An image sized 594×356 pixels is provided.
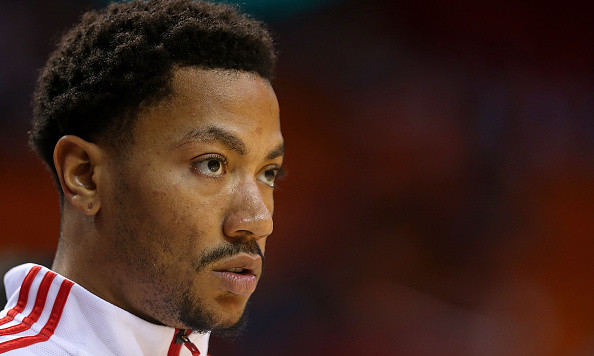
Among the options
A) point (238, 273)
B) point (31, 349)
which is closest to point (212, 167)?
point (238, 273)

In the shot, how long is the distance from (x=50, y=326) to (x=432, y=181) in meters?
1.77

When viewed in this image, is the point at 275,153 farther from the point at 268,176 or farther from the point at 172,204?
the point at 172,204

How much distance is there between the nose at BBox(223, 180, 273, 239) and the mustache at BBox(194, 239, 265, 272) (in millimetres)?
14

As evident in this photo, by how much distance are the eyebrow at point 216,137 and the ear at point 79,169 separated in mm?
181

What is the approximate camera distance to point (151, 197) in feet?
4.34

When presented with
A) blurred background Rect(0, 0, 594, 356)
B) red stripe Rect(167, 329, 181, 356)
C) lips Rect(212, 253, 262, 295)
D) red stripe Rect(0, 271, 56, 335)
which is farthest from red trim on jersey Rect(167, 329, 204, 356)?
blurred background Rect(0, 0, 594, 356)

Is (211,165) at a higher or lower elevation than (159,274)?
higher

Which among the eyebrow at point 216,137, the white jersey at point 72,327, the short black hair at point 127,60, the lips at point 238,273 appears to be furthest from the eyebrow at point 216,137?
the white jersey at point 72,327

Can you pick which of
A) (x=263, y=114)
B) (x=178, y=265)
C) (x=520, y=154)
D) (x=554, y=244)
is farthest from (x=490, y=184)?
(x=178, y=265)

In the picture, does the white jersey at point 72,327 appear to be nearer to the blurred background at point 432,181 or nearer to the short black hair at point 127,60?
the short black hair at point 127,60

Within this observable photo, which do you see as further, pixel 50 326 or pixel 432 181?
pixel 432 181

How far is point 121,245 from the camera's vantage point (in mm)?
1341

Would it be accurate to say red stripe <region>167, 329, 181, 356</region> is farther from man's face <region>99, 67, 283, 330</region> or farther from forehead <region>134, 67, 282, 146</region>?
forehead <region>134, 67, 282, 146</region>

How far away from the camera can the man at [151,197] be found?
1322 millimetres
